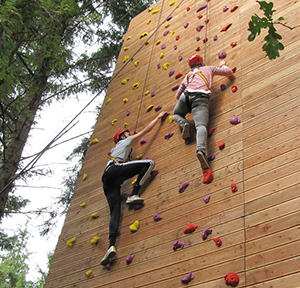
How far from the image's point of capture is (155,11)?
A: 7.18 metres

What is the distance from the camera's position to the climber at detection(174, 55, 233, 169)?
12.7 feet

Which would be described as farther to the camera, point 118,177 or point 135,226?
point 118,177

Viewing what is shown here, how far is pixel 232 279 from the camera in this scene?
2.69 meters

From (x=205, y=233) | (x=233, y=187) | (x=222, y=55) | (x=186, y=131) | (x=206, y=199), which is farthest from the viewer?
(x=222, y=55)

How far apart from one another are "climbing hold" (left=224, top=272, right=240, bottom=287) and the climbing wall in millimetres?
36

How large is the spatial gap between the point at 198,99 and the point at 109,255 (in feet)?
5.81

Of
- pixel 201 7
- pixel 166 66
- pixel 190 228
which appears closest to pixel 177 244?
pixel 190 228

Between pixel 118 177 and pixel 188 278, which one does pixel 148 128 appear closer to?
pixel 118 177

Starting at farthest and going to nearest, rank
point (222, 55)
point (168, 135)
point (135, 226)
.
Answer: point (222, 55)
point (168, 135)
point (135, 226)

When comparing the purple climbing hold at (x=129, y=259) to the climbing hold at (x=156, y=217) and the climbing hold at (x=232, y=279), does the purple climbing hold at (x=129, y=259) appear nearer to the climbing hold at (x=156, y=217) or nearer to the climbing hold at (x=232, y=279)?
the climbing hold at (x=156, y=217)

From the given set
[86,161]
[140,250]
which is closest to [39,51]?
[86,161]

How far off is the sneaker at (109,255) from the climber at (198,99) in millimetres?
1272

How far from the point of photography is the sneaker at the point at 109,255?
376cm

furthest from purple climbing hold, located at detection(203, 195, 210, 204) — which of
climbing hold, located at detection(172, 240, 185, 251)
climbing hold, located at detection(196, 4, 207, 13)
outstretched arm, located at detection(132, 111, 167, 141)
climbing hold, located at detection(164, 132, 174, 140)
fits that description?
climbing hold, located at detection(196, 4, 207, 13)
